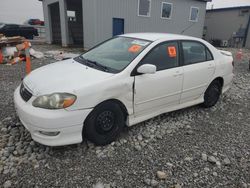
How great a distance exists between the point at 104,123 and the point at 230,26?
2404cm

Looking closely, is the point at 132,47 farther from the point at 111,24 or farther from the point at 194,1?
the point at 194,1

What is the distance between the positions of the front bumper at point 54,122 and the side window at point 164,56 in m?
1.34

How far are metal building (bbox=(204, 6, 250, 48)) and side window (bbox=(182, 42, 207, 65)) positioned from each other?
801 inches

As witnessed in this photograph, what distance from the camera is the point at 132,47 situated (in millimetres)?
3463

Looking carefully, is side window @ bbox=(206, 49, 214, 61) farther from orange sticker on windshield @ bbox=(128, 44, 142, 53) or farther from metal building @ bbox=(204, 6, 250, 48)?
metal building @ bbox=(204, 6, 250, 48)

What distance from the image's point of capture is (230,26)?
22.5 metres

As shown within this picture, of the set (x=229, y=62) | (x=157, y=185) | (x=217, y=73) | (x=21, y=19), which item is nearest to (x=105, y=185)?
(x=157, y=185)

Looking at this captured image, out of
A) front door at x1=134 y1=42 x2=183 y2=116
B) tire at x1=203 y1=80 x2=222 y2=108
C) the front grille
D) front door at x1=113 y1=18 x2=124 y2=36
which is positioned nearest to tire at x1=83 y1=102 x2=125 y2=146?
front door at x1=134 y1=42 x2=183 y2=116

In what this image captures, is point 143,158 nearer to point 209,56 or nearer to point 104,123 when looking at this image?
point 104,123

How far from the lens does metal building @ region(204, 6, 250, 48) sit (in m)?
21.5

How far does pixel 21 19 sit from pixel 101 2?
2373 centimetres

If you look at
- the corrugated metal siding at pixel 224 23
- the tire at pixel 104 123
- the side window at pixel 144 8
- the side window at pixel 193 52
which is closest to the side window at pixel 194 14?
the side window at pixel 144 8

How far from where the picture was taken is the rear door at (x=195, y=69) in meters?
3.82

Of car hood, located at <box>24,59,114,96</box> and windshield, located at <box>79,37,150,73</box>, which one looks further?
windshield, located at <box>79,37,150,73</box>
